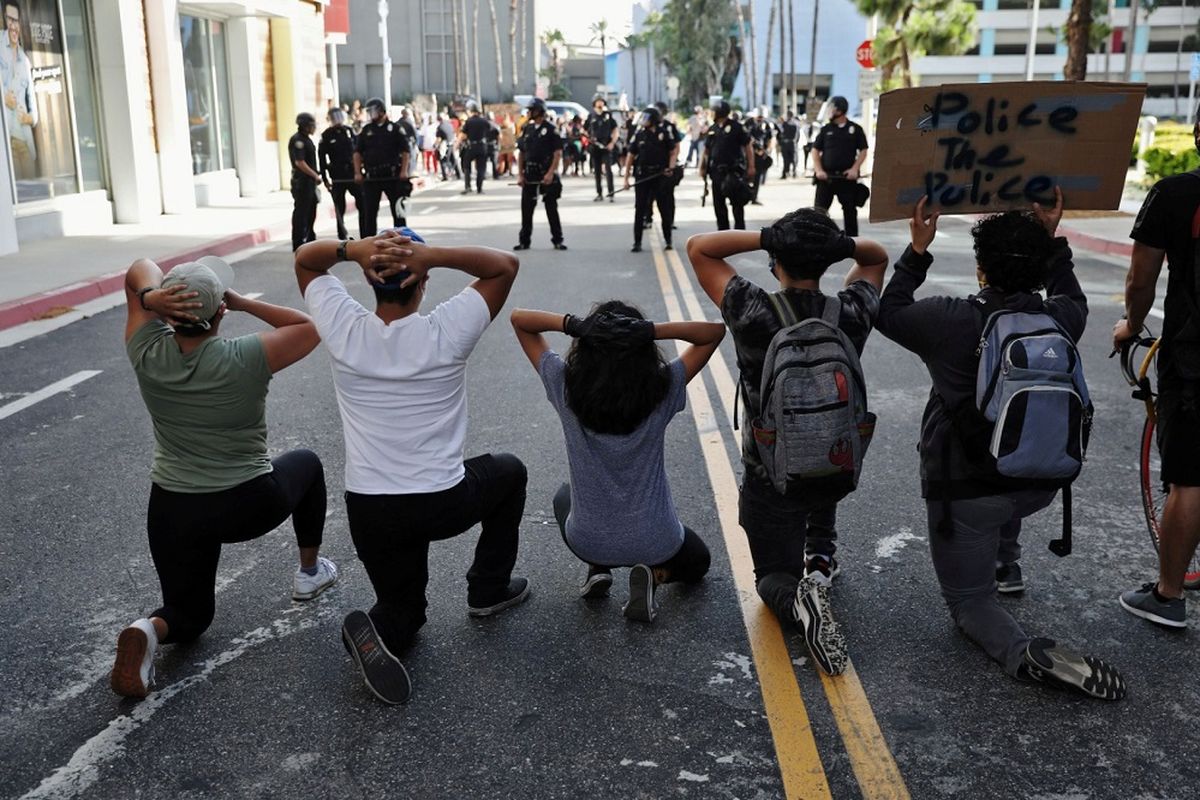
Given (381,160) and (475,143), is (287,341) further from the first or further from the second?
(475,143)

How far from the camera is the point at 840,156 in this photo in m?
15.6

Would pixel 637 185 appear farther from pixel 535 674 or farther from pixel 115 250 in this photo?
pixel 535 674

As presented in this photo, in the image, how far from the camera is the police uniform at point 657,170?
16.0m

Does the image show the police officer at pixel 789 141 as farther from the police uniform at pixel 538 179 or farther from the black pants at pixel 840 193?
the police uniform at pixel 538 179

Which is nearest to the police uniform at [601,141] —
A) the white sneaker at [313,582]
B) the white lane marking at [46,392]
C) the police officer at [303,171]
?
the police officer at [303,171]

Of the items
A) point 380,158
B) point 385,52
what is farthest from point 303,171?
point 385,52

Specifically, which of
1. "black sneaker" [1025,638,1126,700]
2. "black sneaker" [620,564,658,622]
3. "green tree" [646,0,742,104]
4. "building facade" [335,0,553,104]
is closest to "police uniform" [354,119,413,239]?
"black sneaker" [620,564,658,622]

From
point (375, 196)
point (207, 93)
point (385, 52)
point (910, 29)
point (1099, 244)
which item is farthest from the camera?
point (910, 29)

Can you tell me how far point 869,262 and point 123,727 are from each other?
2781 millimetres

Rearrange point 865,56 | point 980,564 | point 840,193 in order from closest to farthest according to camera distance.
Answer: point 980,564 → point 840,193 → point 865,56

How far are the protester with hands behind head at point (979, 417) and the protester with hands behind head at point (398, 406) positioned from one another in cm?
134

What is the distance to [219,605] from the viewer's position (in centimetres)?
452

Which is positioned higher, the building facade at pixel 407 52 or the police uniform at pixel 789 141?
the building facade at pixel 407 52

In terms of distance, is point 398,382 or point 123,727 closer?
point 123,727
